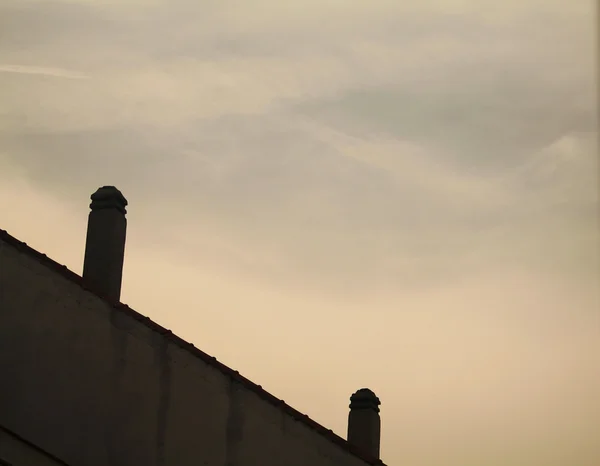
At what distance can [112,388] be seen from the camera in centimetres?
1509

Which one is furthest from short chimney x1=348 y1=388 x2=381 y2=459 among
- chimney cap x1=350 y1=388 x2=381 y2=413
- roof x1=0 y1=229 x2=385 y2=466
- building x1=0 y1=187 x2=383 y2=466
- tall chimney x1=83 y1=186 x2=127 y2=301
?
tall chimney x1=83 y1=186 x2=127 y2=301

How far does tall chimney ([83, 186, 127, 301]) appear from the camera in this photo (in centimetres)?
1622

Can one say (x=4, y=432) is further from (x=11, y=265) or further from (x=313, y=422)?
(x=313, y=422)

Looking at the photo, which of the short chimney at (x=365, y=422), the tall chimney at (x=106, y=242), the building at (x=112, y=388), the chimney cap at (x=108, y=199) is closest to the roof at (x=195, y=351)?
the building at (x=112, y=388)

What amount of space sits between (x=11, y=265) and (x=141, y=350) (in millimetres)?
2662

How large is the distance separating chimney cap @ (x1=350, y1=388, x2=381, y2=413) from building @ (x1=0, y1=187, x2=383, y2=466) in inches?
156

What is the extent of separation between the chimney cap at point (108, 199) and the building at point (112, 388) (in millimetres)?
554

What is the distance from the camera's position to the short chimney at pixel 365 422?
802 inches

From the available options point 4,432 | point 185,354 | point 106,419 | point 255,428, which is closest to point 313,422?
point 255,428

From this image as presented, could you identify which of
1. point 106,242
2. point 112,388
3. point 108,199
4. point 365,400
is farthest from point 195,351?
point 365,400

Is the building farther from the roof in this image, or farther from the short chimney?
the short chimney

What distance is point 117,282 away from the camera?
16.4 metres

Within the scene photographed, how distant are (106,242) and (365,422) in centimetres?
776

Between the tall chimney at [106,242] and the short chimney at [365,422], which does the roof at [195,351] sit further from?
the short chimney at [365,422]
